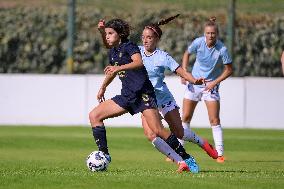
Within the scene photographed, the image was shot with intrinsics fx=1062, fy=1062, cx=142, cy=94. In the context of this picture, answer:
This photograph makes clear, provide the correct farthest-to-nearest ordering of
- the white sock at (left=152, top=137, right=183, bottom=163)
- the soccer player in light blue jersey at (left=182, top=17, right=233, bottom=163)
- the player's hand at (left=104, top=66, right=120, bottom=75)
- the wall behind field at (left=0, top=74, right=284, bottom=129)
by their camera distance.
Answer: the wall behind field at (left=0, top=74, right=284, bottom=129)
the soccer player in light blue jersey at (left=182, top=17, right=233, bottom=163)
the white sock at (left=152, top=137, right=183, bottom=163)
the player's hand at (left=104, top=66, right=120, bottom=75)

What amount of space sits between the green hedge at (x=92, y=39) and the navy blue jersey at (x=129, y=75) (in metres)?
15.0

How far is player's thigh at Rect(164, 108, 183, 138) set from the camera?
15523 millimetres

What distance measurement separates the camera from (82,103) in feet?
83.7

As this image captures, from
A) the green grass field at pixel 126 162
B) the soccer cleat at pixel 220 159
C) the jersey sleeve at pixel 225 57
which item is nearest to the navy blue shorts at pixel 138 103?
the green grass field at pixel 126 162

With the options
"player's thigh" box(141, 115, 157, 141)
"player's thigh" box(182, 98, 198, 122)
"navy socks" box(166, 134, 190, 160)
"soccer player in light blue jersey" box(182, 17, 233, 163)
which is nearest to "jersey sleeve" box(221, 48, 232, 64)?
"soccer player in light blue jersey" box(182, 17, 233, 163)

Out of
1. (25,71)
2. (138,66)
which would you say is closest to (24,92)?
(25,71)

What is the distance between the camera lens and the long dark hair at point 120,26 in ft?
45.2

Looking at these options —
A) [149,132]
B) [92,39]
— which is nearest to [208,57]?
[149,132]

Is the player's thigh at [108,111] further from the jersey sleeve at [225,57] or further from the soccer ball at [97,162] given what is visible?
the jersey sleeve at [225,57]

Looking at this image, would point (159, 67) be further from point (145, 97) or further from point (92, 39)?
point (92, 39)

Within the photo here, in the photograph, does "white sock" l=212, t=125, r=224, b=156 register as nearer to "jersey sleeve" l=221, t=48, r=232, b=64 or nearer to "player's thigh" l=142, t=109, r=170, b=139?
"jersey sleeve" l=221, t=48, r=232, b=64

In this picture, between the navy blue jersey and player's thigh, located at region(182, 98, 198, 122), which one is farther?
player's thigh, located at region(182, 98, 198, 122)

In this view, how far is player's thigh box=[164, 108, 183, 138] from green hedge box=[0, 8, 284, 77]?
43.1 feet

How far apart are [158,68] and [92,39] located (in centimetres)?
1702
